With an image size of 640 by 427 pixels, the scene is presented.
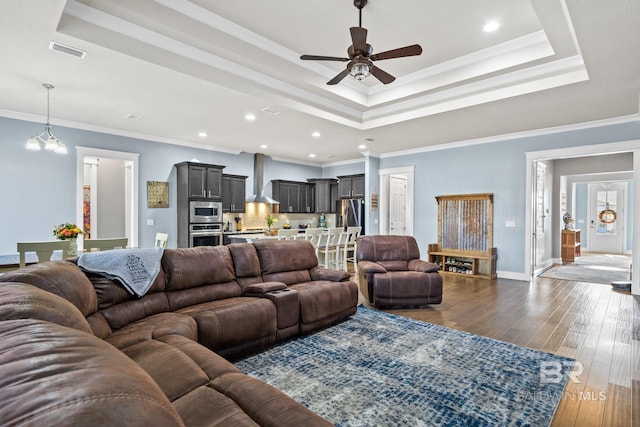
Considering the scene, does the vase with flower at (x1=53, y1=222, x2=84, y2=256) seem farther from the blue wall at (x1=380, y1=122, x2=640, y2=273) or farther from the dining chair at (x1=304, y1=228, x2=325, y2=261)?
the blue wall at (x1=380, y1=122, x2=640, y2=273)

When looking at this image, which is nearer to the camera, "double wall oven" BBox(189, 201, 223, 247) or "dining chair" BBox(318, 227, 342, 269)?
"dining chair" BBox(318, 227, 342, 269)

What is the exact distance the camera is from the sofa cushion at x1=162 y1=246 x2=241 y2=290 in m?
2.96

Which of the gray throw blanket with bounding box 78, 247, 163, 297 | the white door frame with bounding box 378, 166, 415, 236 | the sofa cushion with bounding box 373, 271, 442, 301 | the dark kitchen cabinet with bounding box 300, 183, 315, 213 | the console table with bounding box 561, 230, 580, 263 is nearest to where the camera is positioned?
the gray throw blanket with bounding box 78, 247, 163, 297

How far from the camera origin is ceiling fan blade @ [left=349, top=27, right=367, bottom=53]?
8.96 ft

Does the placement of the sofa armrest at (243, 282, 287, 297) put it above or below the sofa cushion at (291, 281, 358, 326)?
above

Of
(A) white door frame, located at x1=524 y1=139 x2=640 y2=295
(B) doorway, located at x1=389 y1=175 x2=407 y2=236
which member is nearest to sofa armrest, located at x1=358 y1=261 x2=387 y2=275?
(A) white door frame, located at x1=524 y1=139 x2=640 y2=295

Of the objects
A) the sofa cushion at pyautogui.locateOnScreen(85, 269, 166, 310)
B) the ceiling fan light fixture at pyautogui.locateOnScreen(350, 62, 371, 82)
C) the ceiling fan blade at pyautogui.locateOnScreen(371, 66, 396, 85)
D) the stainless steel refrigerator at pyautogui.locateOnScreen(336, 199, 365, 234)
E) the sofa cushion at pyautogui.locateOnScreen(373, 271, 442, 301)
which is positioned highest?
the ceiling fan blade at pyautogui.locateOnScreen(371, 66, 396, 85)

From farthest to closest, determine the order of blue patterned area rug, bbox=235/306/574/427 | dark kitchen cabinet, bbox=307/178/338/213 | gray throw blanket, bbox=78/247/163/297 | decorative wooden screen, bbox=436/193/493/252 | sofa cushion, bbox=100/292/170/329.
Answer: dark kitchen cabinet, bbox=307/178/338/213, decorative wooden screen, bbox=436/193/493/252, gray throw blanket, bbox=78/247/163/297, sofa cushion, bbox=100/292/170/329, blue patterned area rug, bbox=235/306/574/427

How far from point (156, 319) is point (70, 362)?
1.98m

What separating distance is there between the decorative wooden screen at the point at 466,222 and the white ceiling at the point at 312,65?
5.20 ft

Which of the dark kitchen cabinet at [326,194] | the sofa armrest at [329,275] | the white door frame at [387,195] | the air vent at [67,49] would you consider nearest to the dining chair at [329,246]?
the sofa armrest at [329,275]

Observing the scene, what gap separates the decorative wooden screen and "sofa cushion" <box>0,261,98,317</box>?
21.4 ft

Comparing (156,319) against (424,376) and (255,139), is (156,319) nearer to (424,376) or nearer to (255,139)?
(424,376)

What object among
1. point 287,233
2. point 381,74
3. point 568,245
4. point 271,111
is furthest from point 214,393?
point 568,245
